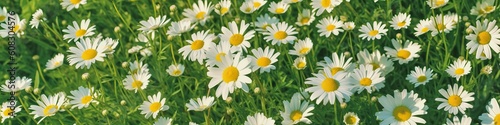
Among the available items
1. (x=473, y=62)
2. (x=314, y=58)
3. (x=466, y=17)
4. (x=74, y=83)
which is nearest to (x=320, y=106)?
(x=314, y=58)

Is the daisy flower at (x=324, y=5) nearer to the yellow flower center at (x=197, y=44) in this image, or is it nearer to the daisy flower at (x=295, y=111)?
the yellow flower center at (x=197, y=44)

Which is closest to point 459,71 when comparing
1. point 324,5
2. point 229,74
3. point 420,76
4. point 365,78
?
point 420,76

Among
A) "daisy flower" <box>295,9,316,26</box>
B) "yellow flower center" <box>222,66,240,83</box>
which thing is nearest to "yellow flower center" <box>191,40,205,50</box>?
"yellow flower center" <box>222,66,240,83</box>

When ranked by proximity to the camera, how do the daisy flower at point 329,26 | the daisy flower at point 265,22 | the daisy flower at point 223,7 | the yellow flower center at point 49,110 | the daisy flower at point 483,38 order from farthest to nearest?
1. the daisy flower at point 223,7
2. the daisy flower at point 265,22
3. the daisy flower at point 329,26
4. the yellow flower center at point 49,110
5. the daisy flower at point 483,38

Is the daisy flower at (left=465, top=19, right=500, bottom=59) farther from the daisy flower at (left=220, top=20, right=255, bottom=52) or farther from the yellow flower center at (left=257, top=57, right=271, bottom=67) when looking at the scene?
the daisy flower at (left=220, top=20, right=255, bottom=52)

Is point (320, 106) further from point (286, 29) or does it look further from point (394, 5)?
point (394, 5)

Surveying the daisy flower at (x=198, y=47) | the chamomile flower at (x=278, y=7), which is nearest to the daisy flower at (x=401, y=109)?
the daisy flower at (x=198, y=47)
